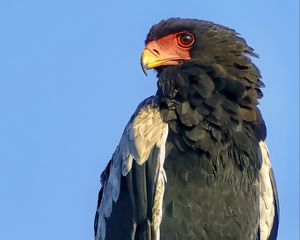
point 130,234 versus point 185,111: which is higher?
point 185,111

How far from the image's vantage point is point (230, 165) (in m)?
10.4

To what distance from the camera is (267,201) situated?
1120 cm

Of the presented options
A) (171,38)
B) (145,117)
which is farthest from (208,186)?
(171,38)

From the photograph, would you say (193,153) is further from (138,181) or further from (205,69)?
(205,69)

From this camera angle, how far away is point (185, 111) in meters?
10.5

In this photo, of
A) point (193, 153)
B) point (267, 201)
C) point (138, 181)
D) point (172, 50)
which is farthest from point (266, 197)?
point (172, 50)

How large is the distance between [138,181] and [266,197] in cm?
156

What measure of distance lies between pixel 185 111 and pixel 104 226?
59.8 inches

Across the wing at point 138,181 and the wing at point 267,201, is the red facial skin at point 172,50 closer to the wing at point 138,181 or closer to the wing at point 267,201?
the wing at point 138,181

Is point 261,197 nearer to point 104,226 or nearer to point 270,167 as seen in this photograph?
point 270,167

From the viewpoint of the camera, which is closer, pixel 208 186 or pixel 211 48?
pixel 208 186

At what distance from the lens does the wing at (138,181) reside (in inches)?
407

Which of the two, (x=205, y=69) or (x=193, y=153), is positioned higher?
(x=205, y=69)

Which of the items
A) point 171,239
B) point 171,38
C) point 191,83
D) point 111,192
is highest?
point 171,38
